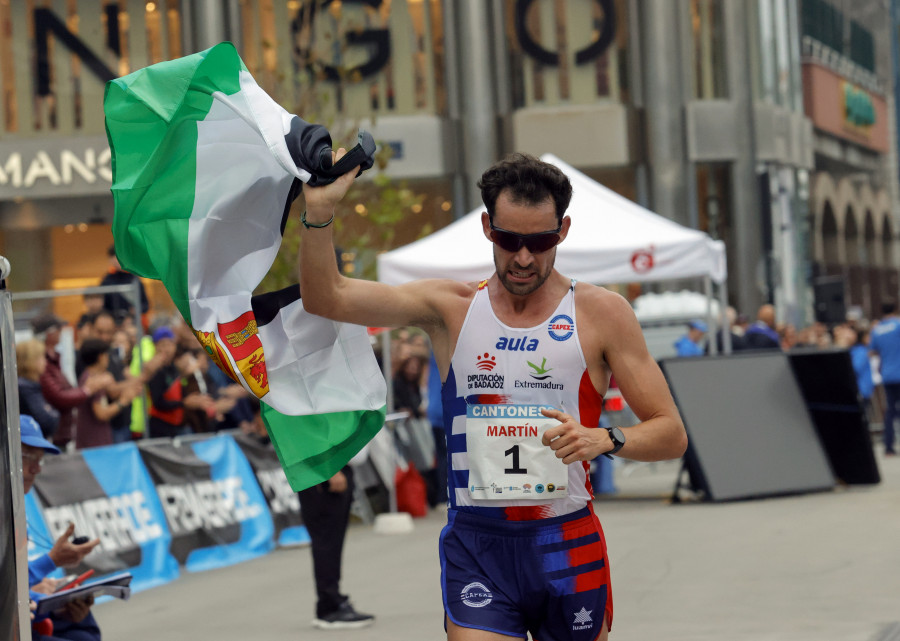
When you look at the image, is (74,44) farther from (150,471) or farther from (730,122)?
(150,471)

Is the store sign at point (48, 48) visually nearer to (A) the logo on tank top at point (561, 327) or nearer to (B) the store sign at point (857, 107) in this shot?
(B) the store sign at point (857, 107)

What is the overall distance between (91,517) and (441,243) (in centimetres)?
538

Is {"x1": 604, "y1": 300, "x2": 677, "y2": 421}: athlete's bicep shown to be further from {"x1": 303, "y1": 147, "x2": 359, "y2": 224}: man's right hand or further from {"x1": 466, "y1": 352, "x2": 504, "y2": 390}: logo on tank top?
{"x1": 303, "y1": 147, "x2": 359, "y2": 224}: man's right hand

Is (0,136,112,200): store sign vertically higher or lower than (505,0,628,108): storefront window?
lower

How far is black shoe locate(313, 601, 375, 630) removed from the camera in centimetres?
893

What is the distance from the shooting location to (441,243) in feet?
48.4

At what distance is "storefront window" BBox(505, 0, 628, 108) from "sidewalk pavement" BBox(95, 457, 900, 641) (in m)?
19.7

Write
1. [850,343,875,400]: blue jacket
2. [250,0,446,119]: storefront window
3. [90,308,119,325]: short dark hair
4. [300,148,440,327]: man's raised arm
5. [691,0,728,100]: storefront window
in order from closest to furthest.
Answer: [300,148,440,327]: man's raised arm, [90,308,119,325]: short dark hair, [850,343,875,400]: blue jacket, [250,0,446,119]: storefront window, [691,0,728,100]: storefront window

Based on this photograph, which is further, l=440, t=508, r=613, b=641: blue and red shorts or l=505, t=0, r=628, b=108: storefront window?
l=505, t=0, r=628, b=108: storefront window

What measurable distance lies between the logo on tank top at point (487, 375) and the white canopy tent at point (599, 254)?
31.1ft

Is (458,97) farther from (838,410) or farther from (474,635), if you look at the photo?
(474,635)

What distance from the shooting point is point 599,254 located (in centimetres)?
1429

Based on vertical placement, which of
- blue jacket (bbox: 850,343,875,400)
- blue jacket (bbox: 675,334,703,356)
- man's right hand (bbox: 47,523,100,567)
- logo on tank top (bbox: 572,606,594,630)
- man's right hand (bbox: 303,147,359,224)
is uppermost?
man's right hand (bbox: 303,147,359,224)

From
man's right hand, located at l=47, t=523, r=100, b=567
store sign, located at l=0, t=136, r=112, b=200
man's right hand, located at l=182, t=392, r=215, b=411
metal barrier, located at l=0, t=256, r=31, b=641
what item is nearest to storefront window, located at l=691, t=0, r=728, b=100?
store sign, located at l=0, t=136, r=112, b=200
